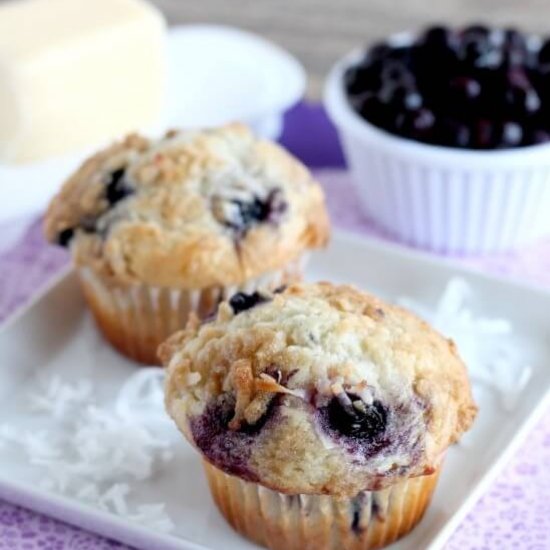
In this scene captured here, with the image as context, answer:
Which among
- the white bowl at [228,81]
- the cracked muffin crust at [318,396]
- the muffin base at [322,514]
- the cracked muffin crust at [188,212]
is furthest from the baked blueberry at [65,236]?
the white bowl at [228,81]

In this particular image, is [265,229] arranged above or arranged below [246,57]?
above

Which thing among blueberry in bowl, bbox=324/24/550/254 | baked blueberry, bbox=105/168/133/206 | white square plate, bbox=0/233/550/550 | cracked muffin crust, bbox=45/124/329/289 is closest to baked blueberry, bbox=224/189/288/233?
cracked muffin crust, bbox=45/124/329/289

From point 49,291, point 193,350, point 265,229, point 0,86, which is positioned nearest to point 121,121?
point 0,86

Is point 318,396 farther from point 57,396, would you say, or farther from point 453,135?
point 453,135

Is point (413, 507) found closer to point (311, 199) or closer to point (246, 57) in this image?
point (311, 199)

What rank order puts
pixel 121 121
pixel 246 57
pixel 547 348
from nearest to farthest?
pixel 547 348, pixel 121 121, pixel 246 57

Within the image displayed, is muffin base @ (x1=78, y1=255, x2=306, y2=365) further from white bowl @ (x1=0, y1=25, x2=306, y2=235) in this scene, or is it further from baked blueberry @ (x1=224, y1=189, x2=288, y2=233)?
white bowl @ (x1=0, y1=25, x2=306, y2=235)

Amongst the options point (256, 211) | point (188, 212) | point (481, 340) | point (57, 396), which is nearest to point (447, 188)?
point (481, 340)
